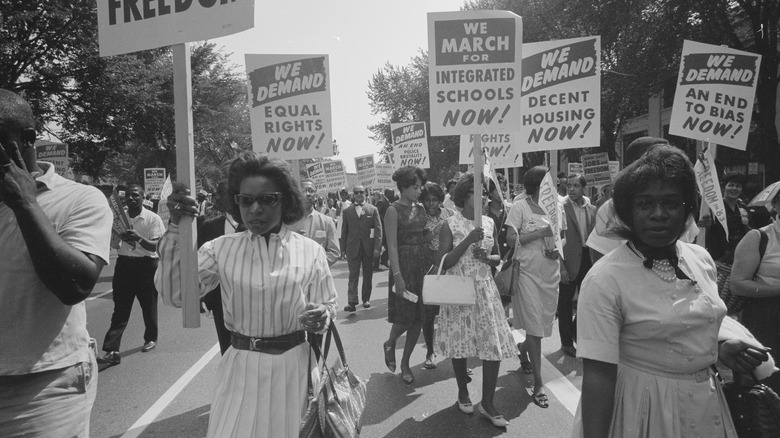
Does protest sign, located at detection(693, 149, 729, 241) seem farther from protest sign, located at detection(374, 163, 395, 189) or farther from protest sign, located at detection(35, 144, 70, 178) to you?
protest sign, located at detection(35, 144, 70, 178)

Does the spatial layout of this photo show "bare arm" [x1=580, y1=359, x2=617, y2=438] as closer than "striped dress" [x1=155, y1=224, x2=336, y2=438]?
Yes

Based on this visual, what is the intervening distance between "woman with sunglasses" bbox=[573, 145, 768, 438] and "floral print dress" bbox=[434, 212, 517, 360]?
238 centimetres

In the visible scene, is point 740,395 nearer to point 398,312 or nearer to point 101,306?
point 398,312

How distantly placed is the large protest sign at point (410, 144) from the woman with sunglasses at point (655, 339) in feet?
44.5

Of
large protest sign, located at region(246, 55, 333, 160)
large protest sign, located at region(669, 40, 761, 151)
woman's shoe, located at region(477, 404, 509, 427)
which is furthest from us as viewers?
large protest sign, located at region(669, 40, 761, 151)

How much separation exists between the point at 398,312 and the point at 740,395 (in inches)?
153

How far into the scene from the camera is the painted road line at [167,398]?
4.47m

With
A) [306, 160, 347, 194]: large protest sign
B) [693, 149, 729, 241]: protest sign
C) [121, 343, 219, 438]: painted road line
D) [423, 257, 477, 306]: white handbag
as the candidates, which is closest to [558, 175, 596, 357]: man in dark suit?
[693, 149, 729, 241]: protest sign

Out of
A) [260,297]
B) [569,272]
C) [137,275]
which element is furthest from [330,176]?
[260,297]

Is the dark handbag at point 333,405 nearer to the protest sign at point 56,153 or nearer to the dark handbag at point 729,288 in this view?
the dark handbag at point 729,288

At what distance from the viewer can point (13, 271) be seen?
1.99 metres

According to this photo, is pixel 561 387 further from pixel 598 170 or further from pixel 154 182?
pixel 154 182

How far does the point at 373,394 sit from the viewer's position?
521 cm

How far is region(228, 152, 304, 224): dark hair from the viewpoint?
2.72m
